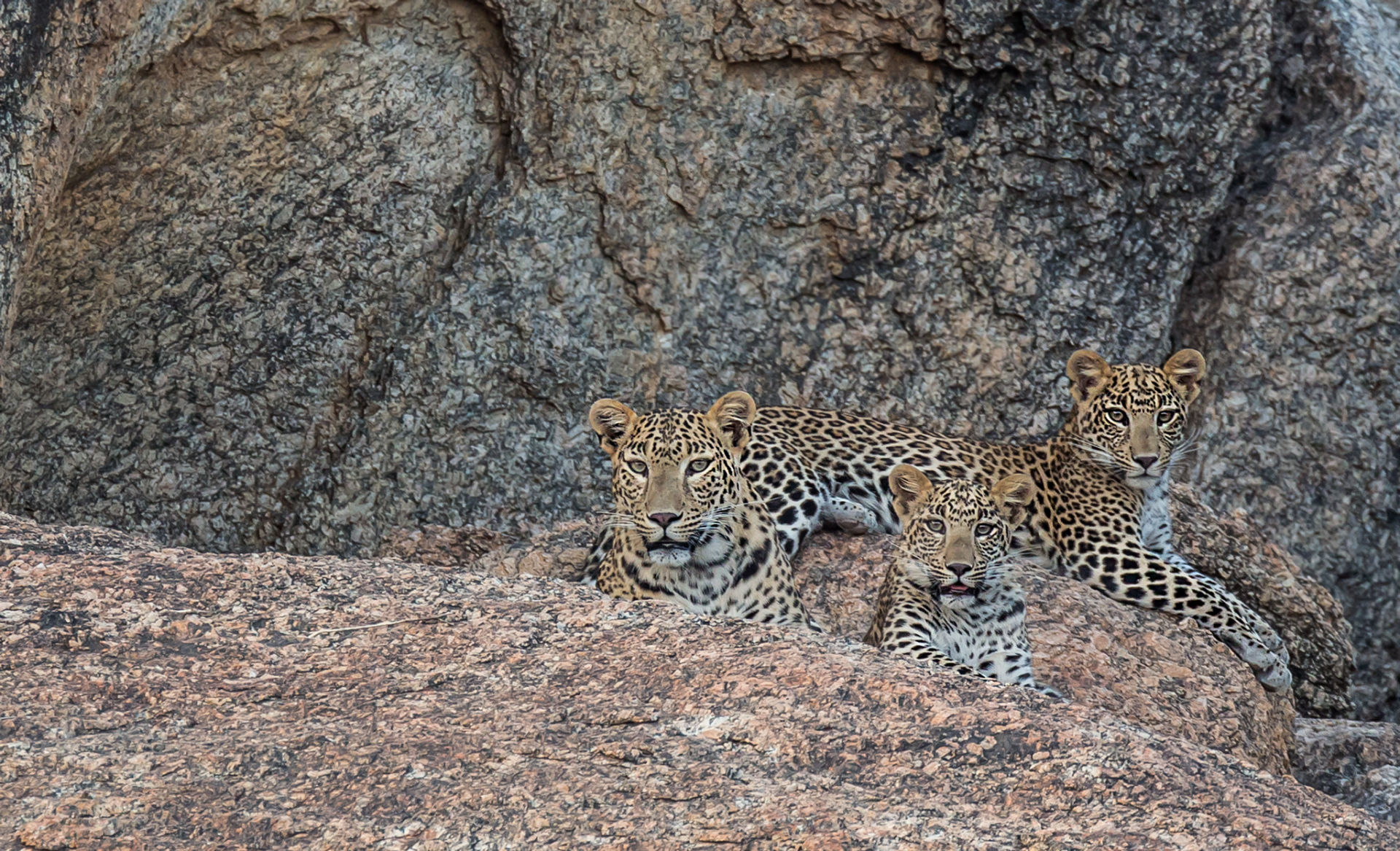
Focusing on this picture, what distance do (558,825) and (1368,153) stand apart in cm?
968

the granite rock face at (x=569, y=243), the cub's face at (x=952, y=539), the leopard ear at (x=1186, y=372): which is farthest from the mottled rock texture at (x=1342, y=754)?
the granite rock face at (x=569, y=243)

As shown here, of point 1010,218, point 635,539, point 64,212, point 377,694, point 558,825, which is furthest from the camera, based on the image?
point 1010,218

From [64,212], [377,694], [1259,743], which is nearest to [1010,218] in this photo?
[1259,743]

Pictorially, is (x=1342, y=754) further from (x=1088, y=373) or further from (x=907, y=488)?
(x=907, y=488)

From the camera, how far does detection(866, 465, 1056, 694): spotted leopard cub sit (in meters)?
7.64

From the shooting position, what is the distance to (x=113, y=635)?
5.24 m

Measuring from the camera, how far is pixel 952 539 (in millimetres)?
7660

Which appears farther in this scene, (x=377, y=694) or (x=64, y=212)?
(x=64, y=212)

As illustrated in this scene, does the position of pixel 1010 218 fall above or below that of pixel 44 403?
above

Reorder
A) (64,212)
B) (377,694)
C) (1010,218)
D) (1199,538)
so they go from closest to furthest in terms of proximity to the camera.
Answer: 1. (377,694)
2. (64,212)
3. (1199,538)
4. (1010,218)

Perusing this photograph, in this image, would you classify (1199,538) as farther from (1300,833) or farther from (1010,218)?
(1300,833)

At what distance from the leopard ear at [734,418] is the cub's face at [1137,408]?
104 inches

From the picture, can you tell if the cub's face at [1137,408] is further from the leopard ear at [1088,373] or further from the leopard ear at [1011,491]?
the leopard ear at [1011,491]

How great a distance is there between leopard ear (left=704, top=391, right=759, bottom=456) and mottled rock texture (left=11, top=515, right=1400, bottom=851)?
2.60 metres
